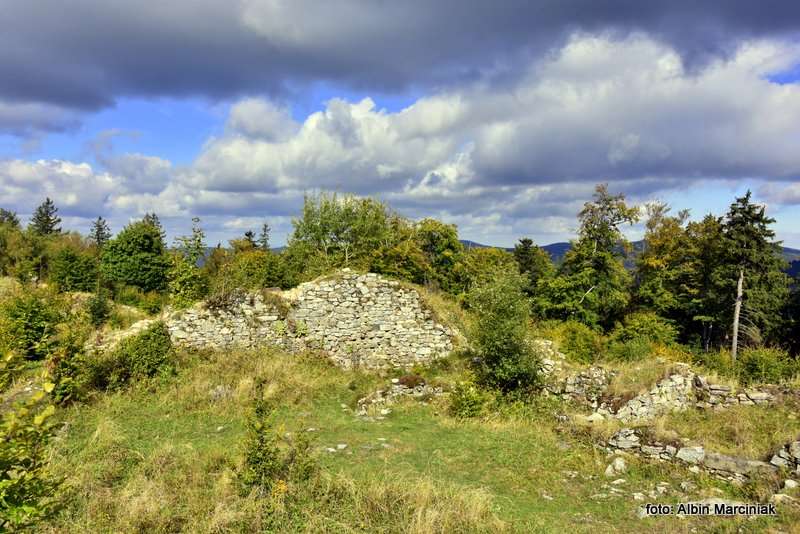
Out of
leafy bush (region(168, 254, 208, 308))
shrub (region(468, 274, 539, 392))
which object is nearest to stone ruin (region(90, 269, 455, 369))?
leafy bush (region(168, 254, 208, 308))

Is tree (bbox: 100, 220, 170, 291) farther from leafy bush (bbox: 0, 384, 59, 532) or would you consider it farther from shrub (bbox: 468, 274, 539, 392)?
leafy bush (bbox: 0, 384, 59, 532)

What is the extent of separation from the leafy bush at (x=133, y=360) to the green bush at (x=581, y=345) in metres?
13.6

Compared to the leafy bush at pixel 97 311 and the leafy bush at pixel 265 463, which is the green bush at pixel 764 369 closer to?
the leafy bush at pixel 265 463

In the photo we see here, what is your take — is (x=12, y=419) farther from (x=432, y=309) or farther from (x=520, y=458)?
(x=432, y=309)

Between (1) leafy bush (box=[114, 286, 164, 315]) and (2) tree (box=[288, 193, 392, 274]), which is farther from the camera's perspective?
(2) tree (box=[288, 193, 392, 274])

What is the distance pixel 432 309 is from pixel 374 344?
8.47 ft

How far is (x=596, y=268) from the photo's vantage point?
98.0 ft

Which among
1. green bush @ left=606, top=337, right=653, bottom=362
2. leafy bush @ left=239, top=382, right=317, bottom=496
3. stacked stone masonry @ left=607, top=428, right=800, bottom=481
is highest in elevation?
leafy bush @ left=239, top=382, right=317, bottom=496

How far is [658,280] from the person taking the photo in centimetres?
3228

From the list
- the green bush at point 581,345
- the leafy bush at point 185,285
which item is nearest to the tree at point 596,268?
the green bush at point 581,345

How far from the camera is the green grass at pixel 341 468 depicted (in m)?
Result: 6.32

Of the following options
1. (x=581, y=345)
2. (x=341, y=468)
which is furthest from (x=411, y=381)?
(x=581, y=345)

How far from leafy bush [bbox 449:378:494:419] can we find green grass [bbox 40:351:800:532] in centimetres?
35

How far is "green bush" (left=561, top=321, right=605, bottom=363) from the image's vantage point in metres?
16.5
